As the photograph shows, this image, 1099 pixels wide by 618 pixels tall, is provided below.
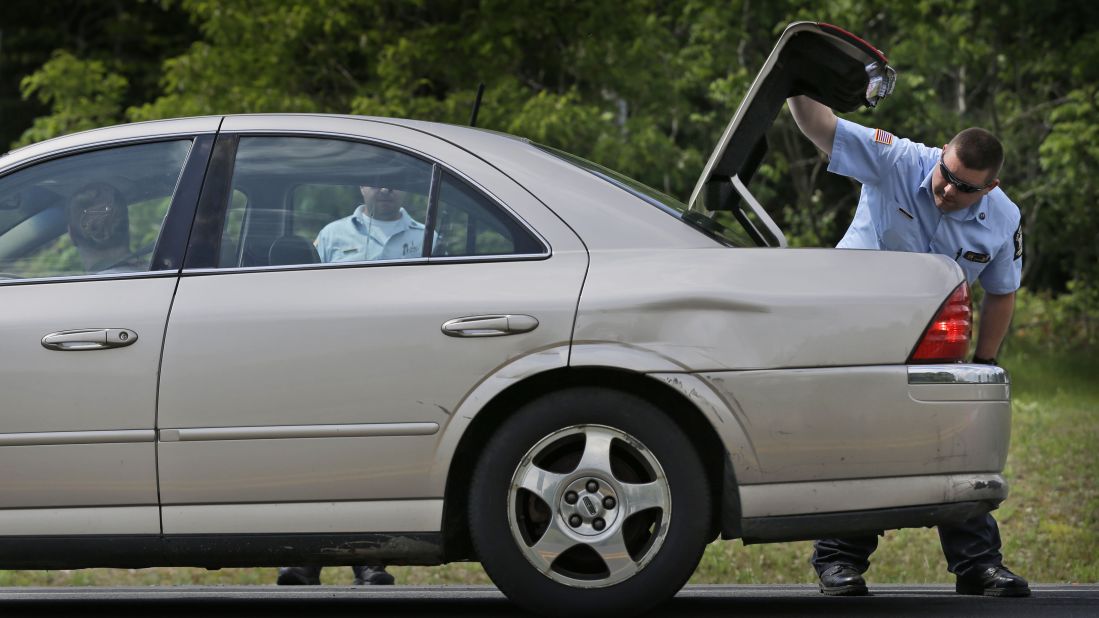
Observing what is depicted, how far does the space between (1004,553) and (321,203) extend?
5.00 m

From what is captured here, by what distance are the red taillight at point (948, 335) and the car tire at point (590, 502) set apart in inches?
28.1

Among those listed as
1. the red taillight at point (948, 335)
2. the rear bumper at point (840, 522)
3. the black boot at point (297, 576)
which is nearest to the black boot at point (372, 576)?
the black boot at point (297, 576)

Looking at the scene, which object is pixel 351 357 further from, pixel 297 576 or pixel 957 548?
pixel 297 576

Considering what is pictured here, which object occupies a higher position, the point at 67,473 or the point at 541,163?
the point at 541,163

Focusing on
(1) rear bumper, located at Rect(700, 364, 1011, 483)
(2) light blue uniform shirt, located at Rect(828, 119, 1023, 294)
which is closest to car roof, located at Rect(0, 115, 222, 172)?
(1) rear bumper, located at Rect(700, 364, 1011, 483)

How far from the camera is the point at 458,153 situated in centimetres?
453

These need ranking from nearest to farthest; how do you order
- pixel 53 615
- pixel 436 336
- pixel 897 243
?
pixel 436 336, pixel 53 615, pixel 897 243

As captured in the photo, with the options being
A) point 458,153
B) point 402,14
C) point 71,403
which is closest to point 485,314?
point 458,153

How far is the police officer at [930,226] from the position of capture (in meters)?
5.41

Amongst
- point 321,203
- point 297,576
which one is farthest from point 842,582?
point 297,576

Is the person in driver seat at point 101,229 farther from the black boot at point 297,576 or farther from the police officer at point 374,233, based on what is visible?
the black boot at point 297,576

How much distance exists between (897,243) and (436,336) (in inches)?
82.6

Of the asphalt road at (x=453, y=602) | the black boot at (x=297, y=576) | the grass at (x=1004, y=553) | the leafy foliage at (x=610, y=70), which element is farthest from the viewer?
the leafy foliage at (x=610, y=70)

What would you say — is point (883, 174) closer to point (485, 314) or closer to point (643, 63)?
point (485, 314)
